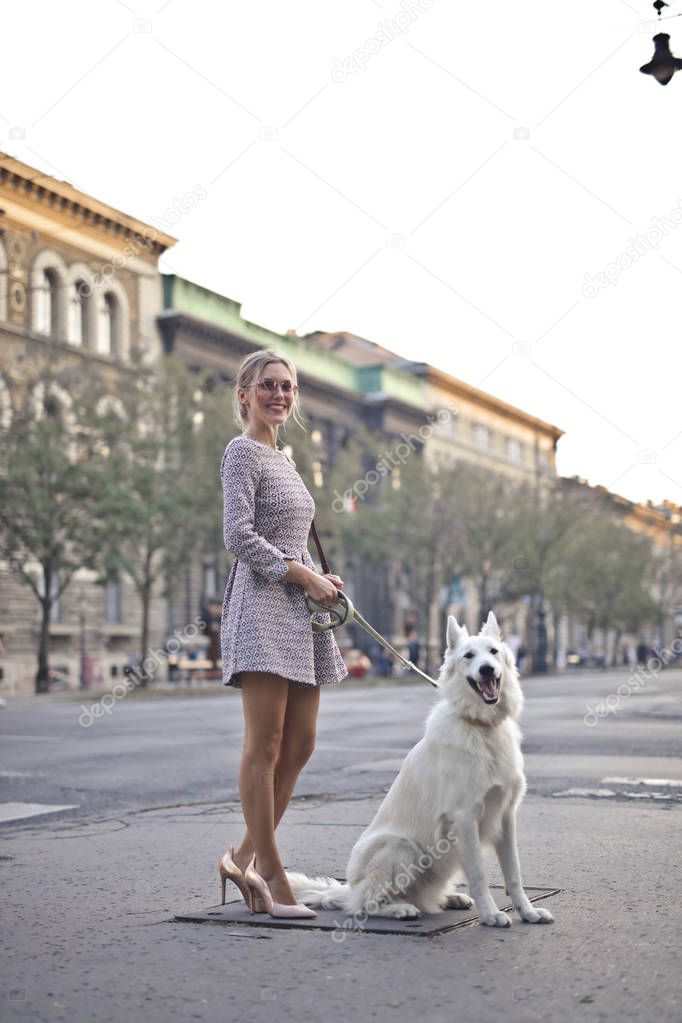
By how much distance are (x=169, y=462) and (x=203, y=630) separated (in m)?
14.3

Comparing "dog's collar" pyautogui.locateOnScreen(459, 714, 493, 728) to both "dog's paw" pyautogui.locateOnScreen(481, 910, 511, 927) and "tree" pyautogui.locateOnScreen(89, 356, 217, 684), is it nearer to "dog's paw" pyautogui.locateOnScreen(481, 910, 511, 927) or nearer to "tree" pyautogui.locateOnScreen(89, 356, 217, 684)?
"dog's paw" pyautogui.locateOnScreen(481, 910, 511, 927)

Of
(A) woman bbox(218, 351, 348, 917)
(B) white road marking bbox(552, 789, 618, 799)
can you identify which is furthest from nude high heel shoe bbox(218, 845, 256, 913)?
(B) white road marking bbox(552, 789, 618, 799)

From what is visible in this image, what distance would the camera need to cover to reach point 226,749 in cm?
1509

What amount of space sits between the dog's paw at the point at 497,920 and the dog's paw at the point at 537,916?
12 centimetres

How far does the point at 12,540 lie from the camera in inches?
1372

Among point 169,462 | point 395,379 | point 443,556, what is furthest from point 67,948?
point 395,379

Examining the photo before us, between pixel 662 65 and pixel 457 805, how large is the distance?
9610mm

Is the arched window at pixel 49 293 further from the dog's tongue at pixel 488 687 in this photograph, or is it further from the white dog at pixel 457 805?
the dog's tongue at pixel 488 687

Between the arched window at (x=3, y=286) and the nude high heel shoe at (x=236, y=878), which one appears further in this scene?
the arched window at (x=3, y=286)

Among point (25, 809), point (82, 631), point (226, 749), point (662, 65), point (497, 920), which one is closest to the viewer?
point (497, 920)

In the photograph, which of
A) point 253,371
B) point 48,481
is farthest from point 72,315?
point 253,371

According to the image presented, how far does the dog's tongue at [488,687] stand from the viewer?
5266 mm

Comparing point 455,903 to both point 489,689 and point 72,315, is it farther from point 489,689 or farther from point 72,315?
point 72,315

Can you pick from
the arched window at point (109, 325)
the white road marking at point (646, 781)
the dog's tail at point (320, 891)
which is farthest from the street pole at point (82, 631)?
the dog's tail at point (320, 891)
